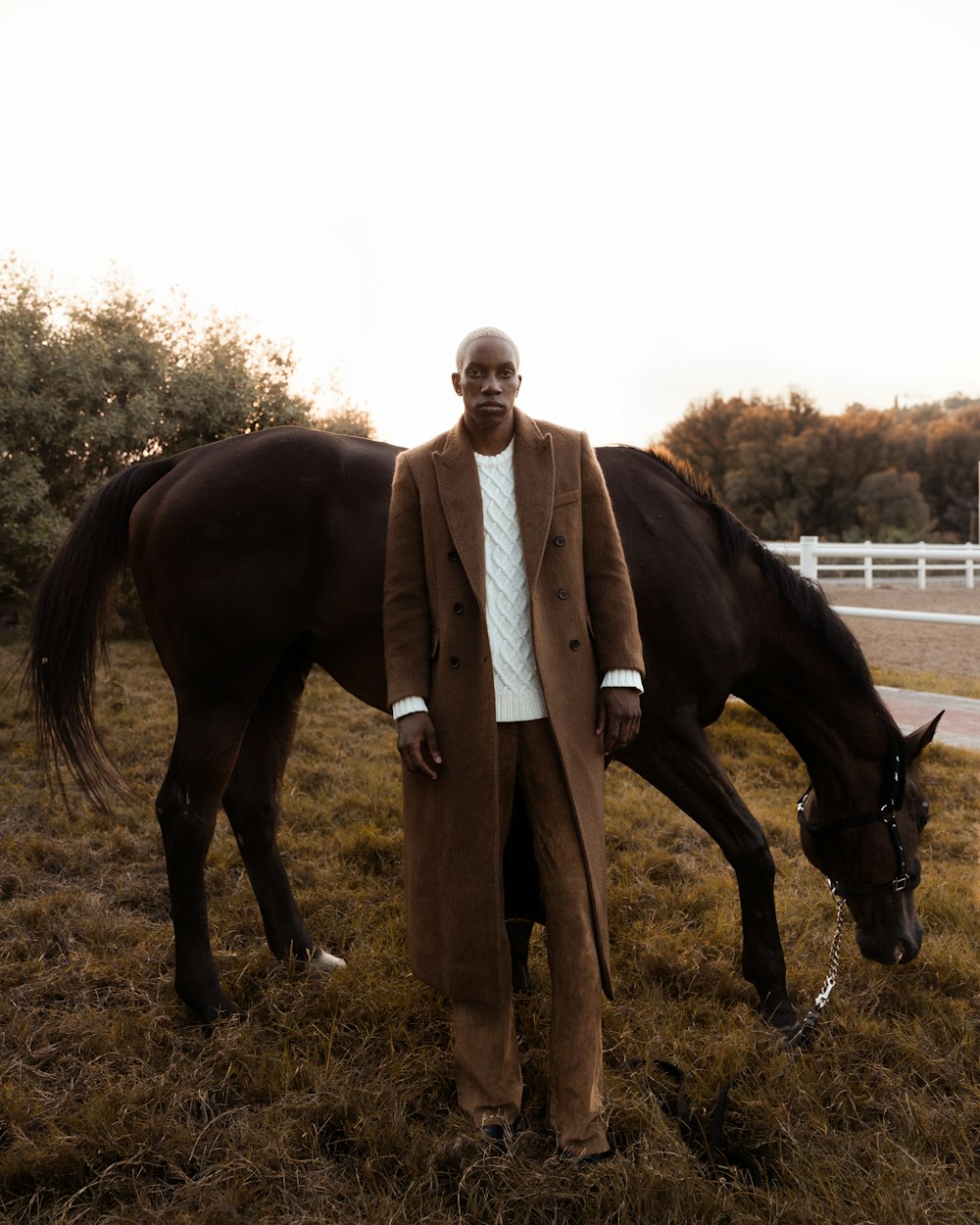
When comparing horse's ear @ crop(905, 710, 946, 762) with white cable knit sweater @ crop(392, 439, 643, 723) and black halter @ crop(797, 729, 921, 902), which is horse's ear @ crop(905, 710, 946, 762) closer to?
black halter @ crop(797, 729, 921, 902)

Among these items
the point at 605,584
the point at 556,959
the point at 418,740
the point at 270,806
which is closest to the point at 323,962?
the point at 270,806

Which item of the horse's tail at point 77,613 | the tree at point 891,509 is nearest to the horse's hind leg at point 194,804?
the horse's tail at point 77,613

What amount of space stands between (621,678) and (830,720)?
4.05ft

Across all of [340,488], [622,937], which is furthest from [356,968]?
[340,488]

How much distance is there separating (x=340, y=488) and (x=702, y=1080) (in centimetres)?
210

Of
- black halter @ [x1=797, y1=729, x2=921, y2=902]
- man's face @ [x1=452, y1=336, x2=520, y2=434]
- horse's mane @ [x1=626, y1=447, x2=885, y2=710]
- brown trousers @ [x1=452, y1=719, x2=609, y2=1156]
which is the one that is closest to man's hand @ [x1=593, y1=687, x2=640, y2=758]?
brown trousers @ [x1=452, y1=719, x2=609, y2=1156]

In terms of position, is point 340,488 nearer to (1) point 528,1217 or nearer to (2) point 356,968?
(2) point 356,968

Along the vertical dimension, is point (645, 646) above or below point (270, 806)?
above

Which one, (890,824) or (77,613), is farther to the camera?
(77,613)

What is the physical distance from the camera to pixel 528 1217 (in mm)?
1860

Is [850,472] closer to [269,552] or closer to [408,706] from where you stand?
[269,552]

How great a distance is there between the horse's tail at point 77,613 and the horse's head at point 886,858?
2.70m

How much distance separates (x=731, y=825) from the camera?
2797 millimetres

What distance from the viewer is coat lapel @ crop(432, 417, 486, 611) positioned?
2.10 metres
